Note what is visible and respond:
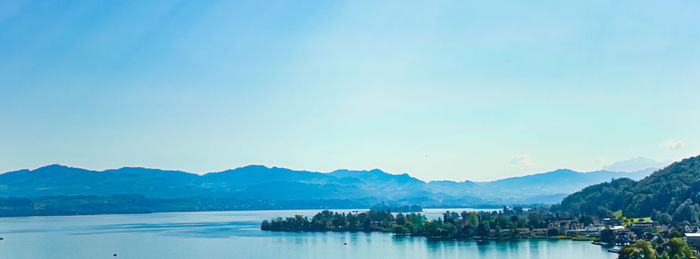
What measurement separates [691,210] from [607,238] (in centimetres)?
1188

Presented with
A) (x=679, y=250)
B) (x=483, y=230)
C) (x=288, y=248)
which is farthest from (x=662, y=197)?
(x=288, y=248)

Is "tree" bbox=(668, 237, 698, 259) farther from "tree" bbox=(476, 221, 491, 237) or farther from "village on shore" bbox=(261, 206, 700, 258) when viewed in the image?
"tree" bbox=(476, 221, 491, 237)

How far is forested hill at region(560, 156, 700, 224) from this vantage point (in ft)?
193

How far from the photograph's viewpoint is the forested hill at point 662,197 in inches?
2319

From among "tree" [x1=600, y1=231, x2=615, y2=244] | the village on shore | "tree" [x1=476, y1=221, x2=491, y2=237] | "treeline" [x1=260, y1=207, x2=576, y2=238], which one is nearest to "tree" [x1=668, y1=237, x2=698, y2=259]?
the village on shore

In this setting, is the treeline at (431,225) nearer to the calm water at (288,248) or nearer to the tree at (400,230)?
the tree at (400,230)

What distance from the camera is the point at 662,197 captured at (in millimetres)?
66750

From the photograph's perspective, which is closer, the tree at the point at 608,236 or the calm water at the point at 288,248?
the calm water at the point at 288,248

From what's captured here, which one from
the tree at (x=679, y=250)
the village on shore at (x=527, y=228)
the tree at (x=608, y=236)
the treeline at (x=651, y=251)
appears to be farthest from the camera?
the tree at (x=608, y=236)

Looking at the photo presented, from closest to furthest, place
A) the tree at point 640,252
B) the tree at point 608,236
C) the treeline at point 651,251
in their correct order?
the tree at point 640,252 → the treeline at point 651,251 → the tree at point 608,236

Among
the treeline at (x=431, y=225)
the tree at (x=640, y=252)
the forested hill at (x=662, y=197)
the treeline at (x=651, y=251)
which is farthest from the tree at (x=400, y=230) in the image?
the tree at (x=640, y=252)

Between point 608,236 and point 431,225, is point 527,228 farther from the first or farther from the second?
point 608,236

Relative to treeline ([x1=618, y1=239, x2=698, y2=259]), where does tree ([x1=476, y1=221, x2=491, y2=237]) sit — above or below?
above

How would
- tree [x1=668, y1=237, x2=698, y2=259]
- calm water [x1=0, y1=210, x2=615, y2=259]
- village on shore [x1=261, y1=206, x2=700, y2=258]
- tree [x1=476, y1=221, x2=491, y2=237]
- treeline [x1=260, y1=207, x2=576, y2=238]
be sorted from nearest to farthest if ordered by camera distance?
1. tree [x1=668, y1=237, x2=698, y2=259]
2. calm water [x1=0, y1=210, x2=615, y2=259]
3. village on shore [x1=261, y1=206, x2=700, y2=258]
4. tree [x1=476, y1=221, x2=491, y2=237]
5. treeline [x1=260, y1=207, x2=576, y2=238]
